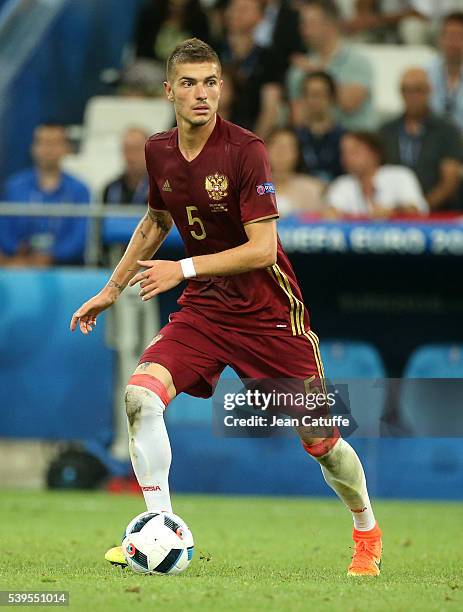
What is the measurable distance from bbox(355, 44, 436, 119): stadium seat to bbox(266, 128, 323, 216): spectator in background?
216 centimetres

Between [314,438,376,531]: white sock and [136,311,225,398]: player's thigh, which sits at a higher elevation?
[136,311,225,398]: player's thigh

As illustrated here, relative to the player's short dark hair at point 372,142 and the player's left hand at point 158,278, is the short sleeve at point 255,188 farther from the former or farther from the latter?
the player's short dark hair at point 372,142

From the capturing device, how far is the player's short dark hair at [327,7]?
1462 centimetres

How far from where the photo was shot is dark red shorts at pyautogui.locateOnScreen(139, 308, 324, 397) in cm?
621

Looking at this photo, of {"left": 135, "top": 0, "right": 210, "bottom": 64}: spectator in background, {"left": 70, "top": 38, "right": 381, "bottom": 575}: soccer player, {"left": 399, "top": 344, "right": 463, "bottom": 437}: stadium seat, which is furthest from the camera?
{"left": 135, "top": 0, "right": 210, "bottom": 64}: spectator in background

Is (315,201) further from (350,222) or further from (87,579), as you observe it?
(87,579)

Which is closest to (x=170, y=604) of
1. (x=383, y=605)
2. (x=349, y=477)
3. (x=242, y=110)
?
(x=383, y=605)

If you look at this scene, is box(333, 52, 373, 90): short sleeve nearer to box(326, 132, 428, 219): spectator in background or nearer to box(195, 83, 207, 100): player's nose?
box(326, 132, 428, 219): spectator in background

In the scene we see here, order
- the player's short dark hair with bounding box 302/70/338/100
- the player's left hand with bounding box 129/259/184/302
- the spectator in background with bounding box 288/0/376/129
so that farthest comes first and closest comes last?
the spectator in background with bounding box 288/0/376/129
the player's short dark hair with bounding box 302/70/338/100
the player's left hand with bounding box 129/259/184/302

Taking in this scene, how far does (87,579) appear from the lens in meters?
5.82

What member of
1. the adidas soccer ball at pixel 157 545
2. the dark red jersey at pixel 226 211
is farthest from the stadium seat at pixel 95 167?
the adidas soccer ball at pixel 157 545

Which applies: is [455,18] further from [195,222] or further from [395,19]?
[195,222]

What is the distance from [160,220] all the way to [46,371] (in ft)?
17.7

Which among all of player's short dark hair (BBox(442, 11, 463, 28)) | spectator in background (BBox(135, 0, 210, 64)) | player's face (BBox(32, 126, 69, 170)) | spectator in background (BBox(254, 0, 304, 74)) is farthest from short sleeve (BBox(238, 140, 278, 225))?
spectator in background (BBox(135, 0, 210, 64))
